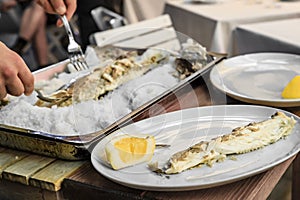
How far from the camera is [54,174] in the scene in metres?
0.76

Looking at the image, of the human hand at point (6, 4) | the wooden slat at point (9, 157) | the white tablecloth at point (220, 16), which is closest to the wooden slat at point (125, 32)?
the white tablecloth at point (220, 16)

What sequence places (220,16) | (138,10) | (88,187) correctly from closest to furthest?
(88,187), (220,16), (138,10)

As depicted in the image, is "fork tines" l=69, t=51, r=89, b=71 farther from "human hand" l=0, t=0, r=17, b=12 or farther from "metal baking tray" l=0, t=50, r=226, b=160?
"human hand" l=0, t=0, r=17, b=12

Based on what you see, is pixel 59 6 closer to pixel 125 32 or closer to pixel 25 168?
pixel 125 32

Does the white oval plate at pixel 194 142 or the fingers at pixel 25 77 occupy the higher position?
the fingers at pixel 25 77

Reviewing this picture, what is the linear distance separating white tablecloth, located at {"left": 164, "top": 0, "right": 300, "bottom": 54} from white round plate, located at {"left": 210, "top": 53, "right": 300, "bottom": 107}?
1.33 ft

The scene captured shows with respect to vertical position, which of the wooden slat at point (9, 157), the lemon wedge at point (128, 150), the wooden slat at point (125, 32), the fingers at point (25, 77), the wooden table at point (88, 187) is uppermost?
the fingers at point (25, 77)

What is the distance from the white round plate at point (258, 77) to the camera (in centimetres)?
96

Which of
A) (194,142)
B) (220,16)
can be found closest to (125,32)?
(220,16)

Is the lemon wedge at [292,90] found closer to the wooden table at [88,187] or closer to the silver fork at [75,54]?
the wooden table at [88,187]

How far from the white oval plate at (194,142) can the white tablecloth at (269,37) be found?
52cm

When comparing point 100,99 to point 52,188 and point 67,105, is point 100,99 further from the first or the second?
point 52,188

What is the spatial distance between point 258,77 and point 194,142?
37cm

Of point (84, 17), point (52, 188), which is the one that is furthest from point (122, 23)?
point (52, 188)
